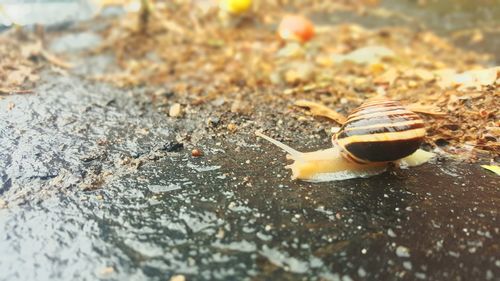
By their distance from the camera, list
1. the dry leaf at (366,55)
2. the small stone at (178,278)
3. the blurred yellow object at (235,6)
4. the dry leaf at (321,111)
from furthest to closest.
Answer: the blurred yellow object at (235,6)
the dry leaf at (366,55)
the dry leaf at (321,111)
the small stone at (178,278)

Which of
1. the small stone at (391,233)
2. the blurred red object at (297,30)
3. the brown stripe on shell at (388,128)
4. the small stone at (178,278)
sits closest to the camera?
the small stone at (178,278)

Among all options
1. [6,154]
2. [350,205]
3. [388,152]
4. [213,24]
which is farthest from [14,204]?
[213,24]

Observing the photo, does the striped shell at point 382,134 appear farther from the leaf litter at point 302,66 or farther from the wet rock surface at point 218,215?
the leaf litter at point 302,66

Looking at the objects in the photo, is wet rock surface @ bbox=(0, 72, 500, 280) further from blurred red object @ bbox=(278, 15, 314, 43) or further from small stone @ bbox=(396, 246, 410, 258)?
blurred red object @ bbox=(278, 15, 314, 43)

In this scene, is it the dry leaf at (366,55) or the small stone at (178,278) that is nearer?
the small stone at (178,278)

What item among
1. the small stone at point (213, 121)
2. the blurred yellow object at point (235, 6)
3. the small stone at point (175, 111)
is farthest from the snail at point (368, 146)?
the blurred yellow object at point (235, 6)

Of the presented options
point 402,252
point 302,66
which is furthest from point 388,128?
point 302,66
